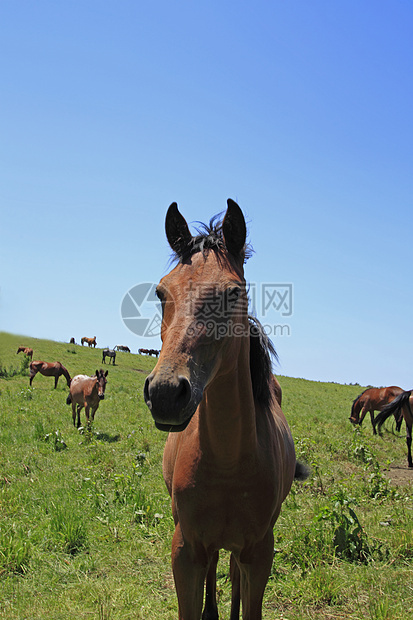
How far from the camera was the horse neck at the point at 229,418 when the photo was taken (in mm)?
2418

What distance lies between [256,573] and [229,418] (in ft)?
3.31

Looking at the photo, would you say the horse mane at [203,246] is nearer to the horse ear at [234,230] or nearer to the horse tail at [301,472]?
the horse ear at [234,230]

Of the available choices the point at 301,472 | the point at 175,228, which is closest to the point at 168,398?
the point at 175,228

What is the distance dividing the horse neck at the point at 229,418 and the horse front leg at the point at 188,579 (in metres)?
0.58

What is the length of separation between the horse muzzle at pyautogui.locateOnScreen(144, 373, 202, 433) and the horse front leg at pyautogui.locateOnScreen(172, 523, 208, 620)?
1.23m

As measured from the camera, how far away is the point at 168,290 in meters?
2.24

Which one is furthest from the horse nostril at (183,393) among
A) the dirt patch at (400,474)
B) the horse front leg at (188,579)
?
the dirt patch at (400,474)

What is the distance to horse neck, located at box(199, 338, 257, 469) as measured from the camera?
7.93ft

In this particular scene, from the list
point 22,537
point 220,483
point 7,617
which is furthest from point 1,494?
point 220,483

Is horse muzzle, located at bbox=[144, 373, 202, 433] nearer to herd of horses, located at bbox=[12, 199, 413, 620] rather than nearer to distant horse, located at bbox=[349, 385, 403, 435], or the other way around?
herd of horses, located at bbox=[12, 199, 413, 620]

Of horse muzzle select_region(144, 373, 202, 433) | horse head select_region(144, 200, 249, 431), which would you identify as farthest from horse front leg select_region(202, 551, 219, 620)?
horse muzzle select_region(144, 373, 202, 433)

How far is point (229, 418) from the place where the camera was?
245cm

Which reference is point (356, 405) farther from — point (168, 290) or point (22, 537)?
point (168, 290)

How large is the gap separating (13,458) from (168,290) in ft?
23.0
